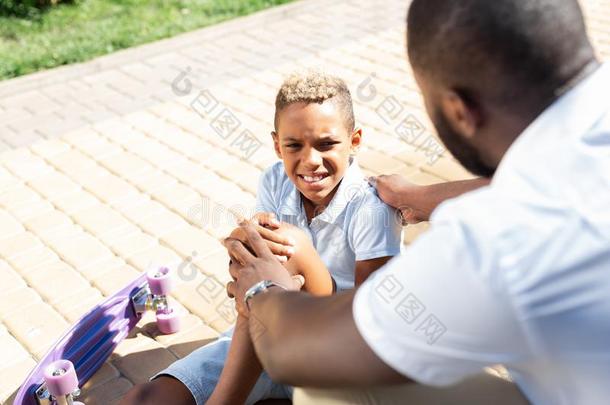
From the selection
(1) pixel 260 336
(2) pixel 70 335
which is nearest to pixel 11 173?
(2) pixel 70 335

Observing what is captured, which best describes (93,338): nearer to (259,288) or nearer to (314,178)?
(314,178)

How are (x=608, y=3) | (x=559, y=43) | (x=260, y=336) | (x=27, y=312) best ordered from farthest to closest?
(x=608, y=3) < (x=27, y=312) < (x=260, y=336) < (x=559, y=43)

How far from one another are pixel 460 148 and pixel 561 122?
13.1 inches

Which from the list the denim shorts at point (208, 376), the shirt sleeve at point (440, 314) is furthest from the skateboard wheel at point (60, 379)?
the shirt sleeve at point (440, 314)

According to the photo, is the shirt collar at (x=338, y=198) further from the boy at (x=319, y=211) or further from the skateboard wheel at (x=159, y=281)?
the skateboard wheel at (x=159, y=281)

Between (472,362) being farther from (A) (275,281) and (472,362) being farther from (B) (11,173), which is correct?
(B) (11,173)

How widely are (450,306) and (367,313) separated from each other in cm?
20

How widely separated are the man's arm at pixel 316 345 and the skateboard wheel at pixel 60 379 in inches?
38.9

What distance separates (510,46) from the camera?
5.66ft

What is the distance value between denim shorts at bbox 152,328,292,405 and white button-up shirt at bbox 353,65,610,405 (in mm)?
1197

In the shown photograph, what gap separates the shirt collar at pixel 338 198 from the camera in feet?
9.42

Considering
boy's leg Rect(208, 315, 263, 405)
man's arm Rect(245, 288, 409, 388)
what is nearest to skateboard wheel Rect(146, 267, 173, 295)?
boy's leg Rect(208, 315, 263, 405)

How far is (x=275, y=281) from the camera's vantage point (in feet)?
7.41

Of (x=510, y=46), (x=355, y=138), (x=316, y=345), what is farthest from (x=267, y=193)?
(x=510, y=46)
